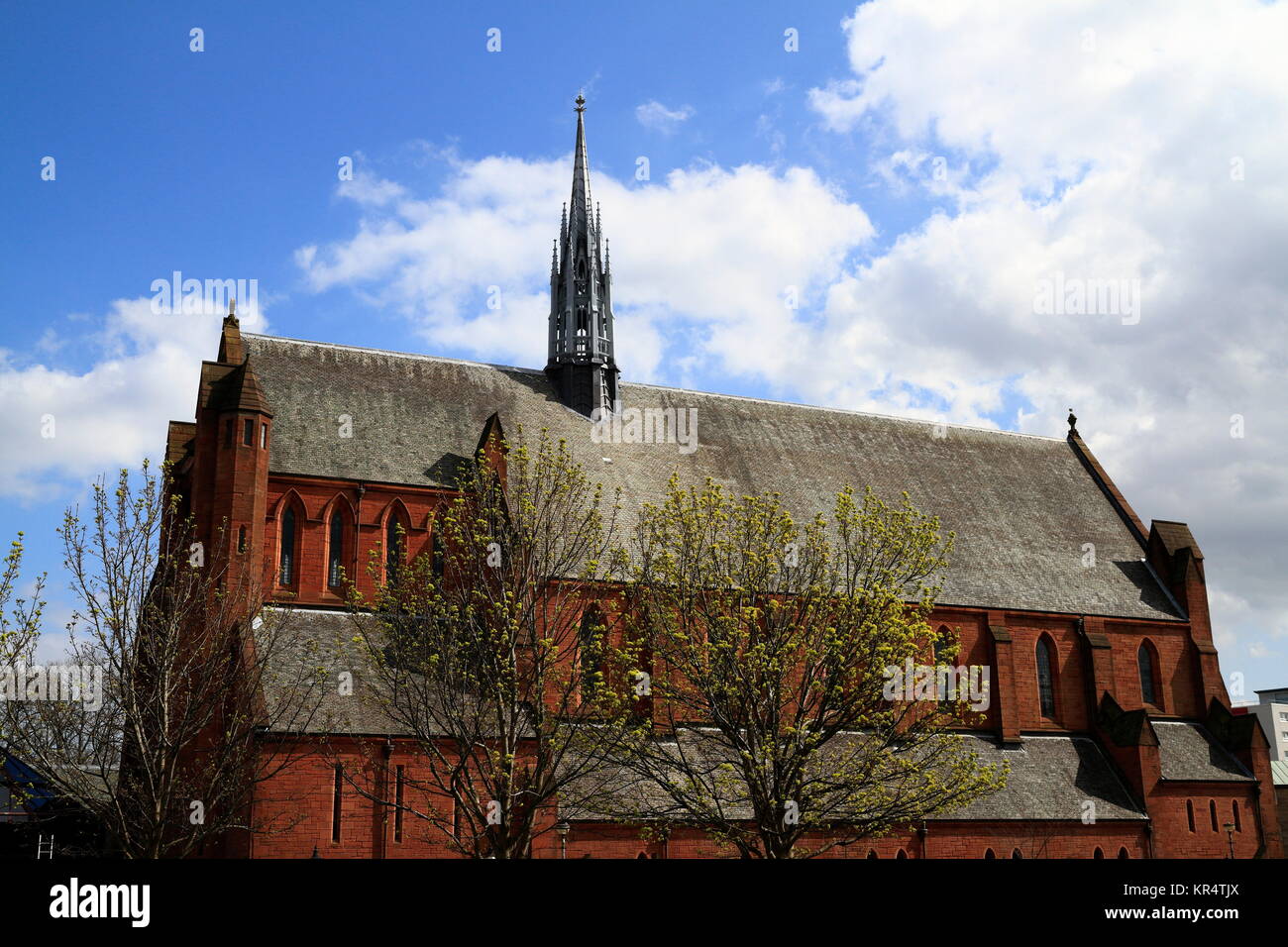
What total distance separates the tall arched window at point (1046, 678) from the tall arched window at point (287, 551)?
2686cm

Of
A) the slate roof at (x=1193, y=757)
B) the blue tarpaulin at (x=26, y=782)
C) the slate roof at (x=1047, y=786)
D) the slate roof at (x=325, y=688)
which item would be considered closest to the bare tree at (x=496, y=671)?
the slate roof at (x=325, y=688)

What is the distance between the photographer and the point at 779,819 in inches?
1053

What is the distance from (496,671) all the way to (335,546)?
1165 cm

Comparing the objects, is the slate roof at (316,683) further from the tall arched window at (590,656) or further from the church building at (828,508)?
the tall arched window at (590,656)

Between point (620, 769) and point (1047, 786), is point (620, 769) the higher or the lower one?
the higher one

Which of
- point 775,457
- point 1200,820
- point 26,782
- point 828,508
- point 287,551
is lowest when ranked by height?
point 1200,820

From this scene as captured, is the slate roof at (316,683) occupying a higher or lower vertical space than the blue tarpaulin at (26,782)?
higher

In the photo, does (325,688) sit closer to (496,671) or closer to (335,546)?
(496,671)

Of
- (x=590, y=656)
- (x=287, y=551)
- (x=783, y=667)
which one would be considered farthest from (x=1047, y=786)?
(x=287, y=551)

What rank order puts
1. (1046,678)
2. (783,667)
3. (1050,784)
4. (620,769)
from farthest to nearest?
1. (1046,678)
2. (1050,784)
3. (620,769)
4. (783,667)

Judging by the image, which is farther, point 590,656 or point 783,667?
point 590,656

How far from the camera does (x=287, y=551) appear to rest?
35406 millimetres

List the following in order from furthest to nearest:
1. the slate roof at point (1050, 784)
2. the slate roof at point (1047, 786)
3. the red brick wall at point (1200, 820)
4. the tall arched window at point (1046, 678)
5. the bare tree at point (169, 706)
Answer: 1. the tall arched window at point (1046, 678)
2. the red brick wall at point (1200, 820)
3. the slate roof at point (1050, 784)
4. the slate roof at point (1047, 786)
5. the bare tree at point (169, 706)

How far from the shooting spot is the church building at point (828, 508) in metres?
34.0
